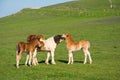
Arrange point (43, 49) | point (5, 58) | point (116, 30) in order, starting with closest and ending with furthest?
point (43, 49) < point (5, 58) < point (116, 30)

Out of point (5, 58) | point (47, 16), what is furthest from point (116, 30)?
point (47, 16)

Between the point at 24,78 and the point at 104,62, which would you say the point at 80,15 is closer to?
the point at 104,62

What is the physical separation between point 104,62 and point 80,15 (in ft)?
184

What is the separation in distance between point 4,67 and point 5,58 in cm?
519

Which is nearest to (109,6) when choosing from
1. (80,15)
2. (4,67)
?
(80,15)

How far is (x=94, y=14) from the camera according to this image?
77.9 m

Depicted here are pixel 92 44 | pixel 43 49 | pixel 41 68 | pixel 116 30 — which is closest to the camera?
pixel 41 68

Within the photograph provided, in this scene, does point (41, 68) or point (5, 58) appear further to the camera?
point (5, 58)

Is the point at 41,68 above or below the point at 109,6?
below

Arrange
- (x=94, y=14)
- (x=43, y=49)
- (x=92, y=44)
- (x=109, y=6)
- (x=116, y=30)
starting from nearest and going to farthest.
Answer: (x=43, y=49), (x=92, y=44), (x=116, y=30), (x=94, y=14), (x=109, y=6)

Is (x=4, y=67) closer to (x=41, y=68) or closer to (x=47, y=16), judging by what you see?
(x=41, y=68)

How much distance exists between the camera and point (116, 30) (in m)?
45.7

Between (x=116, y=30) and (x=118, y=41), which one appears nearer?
(x=118, y=41)

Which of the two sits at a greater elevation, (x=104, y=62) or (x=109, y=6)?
(x=109, y=6)
